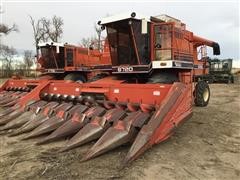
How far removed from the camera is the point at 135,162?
11.3ft

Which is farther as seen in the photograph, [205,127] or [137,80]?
[137,80]

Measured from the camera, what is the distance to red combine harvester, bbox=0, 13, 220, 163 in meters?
3.83

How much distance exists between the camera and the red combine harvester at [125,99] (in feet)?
12.6

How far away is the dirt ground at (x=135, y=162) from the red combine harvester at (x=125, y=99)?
0.55ft

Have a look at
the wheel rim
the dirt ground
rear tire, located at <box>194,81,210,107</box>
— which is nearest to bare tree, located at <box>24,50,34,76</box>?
the wheel rim

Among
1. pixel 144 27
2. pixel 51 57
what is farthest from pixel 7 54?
pixel 144 27

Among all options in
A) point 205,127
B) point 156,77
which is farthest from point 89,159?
point 156,77

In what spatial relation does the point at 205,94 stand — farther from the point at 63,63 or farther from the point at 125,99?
the point at 63,63

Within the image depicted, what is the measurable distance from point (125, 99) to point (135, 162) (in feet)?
5.13

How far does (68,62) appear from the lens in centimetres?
1310

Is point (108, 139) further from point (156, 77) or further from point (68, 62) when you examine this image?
point (68, 62)

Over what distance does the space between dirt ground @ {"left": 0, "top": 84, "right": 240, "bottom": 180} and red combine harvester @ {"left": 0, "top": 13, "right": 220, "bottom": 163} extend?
0.55 feet

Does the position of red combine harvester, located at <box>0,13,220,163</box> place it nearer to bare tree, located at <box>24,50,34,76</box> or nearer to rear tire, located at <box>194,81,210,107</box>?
rear tire, located at <box>194,81,210,107</box>

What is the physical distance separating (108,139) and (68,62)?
987 centimetres
